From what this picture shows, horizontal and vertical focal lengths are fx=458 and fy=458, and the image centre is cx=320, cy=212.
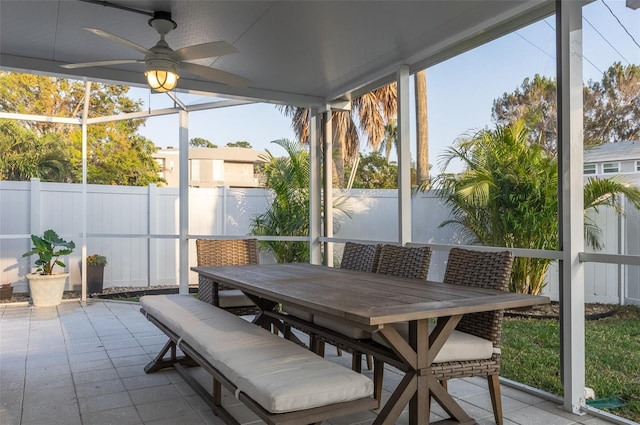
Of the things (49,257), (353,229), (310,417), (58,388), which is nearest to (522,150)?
(353,229)

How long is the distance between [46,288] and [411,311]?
5.49 m

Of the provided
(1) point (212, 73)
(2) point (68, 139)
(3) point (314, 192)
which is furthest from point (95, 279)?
(1) point (212, 73)

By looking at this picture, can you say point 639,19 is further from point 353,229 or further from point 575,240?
point 353,229

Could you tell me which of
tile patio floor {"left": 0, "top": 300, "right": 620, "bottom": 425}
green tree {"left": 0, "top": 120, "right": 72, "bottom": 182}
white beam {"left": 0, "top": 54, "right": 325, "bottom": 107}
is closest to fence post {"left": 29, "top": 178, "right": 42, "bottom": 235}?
green tree {"left": 0, "top": 120, "right": 72, "bottom": 182}

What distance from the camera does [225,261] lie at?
439 cm

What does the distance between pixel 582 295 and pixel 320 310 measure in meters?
1.69

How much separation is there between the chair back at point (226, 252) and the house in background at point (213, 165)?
464cm

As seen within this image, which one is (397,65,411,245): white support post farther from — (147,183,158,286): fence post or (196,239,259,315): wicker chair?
(147,183,158,286): fence post

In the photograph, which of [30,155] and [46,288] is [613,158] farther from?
[30,155]

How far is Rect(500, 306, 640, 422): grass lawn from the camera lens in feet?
9.30

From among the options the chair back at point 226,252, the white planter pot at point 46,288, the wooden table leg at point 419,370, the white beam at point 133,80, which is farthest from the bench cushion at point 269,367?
the white planter pot at point 46,288

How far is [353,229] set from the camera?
5.48 metres

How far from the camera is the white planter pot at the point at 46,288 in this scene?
5746 mm

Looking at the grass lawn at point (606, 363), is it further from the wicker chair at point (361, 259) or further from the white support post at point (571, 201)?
the wicker chair at point (361, 259)
